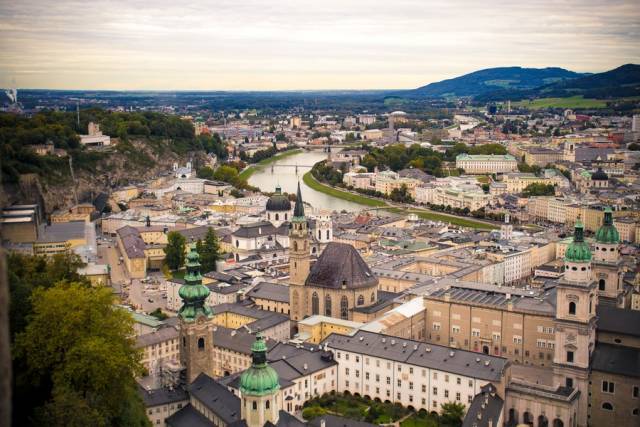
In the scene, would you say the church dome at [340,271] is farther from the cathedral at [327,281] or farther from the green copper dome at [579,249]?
the green copper dome at [579,249]

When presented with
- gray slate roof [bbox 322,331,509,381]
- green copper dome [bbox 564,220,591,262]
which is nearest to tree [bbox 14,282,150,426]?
gray slate roof [bbox 322,331,509,381]

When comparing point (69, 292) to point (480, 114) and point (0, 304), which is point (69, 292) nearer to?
point (0, 304)

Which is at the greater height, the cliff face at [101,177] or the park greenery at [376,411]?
the cliff face at [101,177]

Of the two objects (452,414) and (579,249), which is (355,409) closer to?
(452,414)

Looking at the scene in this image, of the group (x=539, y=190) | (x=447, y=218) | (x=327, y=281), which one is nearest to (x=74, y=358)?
(x=327, y=281)

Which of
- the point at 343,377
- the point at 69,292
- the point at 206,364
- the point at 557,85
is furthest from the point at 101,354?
the point at 557,85

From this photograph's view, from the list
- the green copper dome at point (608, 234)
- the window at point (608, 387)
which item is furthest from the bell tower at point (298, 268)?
the window at point (608, 387)
